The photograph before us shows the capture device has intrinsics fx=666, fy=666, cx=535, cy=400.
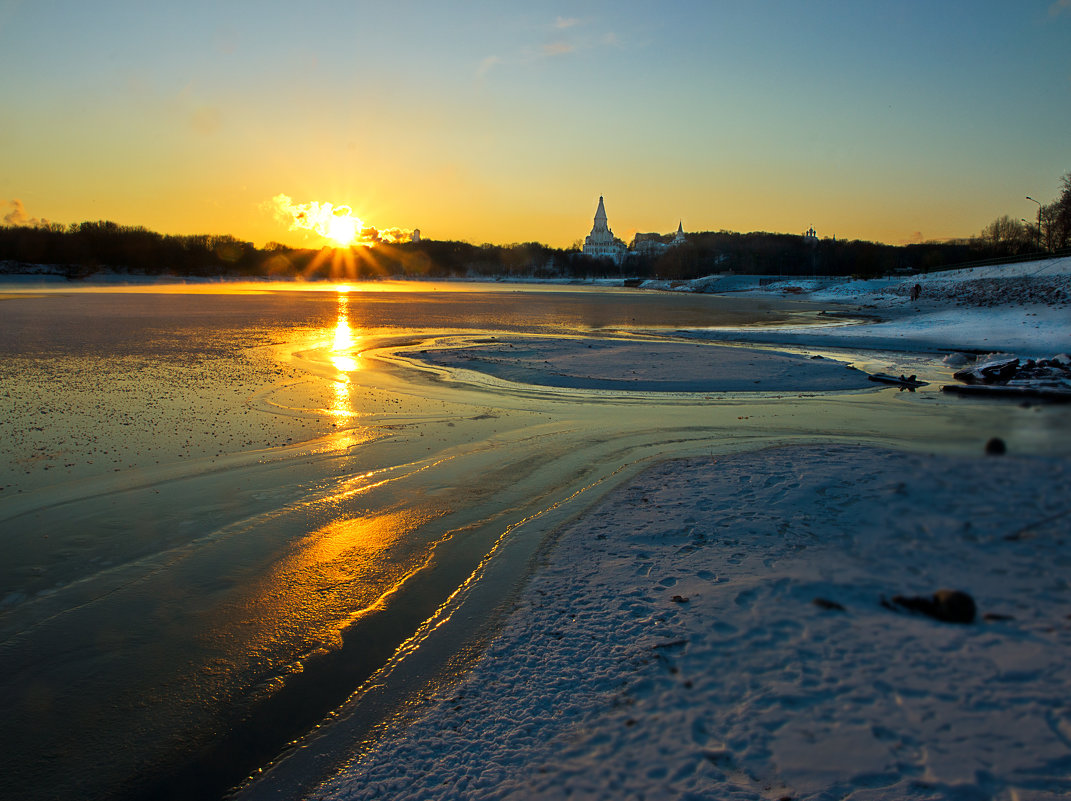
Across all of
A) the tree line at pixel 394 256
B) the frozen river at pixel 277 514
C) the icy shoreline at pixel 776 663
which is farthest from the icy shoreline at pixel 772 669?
the tree line at pixel 394 256

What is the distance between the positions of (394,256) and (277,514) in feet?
620

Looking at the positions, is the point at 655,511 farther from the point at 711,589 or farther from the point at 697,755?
the point at 697,755

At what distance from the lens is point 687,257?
172625 millimetres

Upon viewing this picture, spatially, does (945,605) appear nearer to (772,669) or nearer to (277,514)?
(772,669)

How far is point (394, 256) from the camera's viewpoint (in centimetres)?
18750

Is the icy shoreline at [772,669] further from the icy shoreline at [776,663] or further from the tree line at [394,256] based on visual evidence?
the tree line at [394,256]

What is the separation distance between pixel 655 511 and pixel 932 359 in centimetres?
1900

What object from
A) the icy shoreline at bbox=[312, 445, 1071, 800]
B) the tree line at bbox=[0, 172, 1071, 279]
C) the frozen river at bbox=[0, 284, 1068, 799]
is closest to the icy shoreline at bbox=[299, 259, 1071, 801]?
the icy shoreline at bbox=[312, 445, 1071, 800]

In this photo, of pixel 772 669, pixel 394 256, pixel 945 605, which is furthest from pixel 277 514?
pixel 394 256

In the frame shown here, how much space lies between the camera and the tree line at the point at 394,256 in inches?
3826

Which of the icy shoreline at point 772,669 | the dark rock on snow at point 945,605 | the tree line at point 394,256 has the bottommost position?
the icy shoreline at point 772,669

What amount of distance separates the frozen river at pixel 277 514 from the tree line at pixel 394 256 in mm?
68734

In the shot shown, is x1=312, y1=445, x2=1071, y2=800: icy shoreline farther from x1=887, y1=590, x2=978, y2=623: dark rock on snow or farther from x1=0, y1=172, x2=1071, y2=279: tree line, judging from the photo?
x1=0, y1=172, x2=1071, y2=279: tree line

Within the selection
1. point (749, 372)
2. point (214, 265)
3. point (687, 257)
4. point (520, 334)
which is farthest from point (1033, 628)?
point (687, 257)
